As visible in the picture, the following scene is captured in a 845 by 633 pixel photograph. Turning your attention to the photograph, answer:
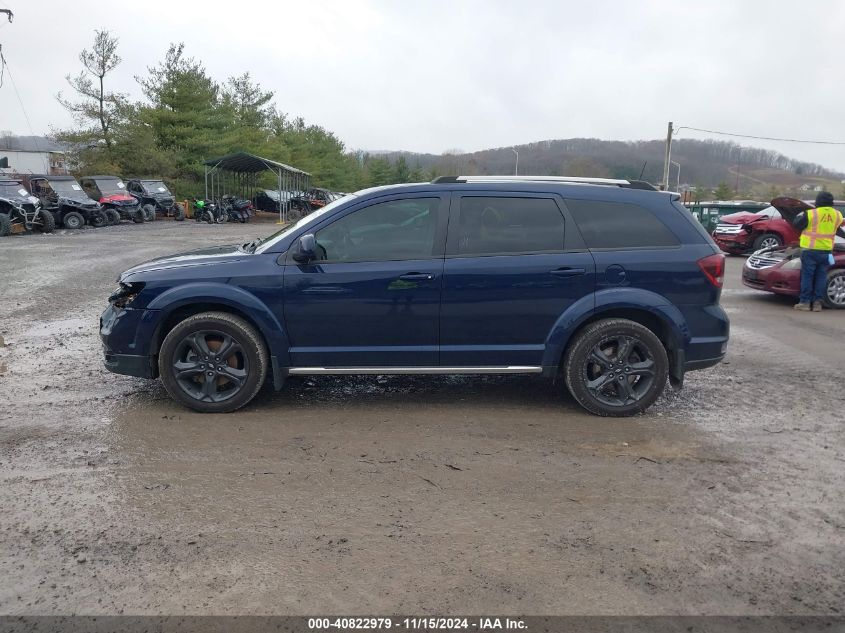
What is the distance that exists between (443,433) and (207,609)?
2.25 metres

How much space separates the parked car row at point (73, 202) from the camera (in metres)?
21.6

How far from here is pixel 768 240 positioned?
1742cm

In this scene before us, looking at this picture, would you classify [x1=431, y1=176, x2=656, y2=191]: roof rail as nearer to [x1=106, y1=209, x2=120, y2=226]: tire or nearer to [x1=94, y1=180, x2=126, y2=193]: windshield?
[x1=106, y1=209, x2=120, y2=226]: tire

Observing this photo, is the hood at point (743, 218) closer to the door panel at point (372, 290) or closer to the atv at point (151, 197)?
the door panel at point (372, 290)

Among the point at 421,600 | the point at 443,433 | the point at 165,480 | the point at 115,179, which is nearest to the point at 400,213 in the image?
the point at 443,433

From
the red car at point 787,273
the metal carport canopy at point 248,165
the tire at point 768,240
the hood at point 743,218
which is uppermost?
the metal carport canopy at point 248,165

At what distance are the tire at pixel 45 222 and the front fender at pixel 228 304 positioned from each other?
66.9 ft

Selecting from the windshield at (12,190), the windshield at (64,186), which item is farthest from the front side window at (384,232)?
the windshield at (64,186)

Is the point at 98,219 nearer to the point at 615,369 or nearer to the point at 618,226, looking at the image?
the point at 618,226

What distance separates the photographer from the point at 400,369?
5.10 m

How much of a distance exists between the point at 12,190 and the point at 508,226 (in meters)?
21.9

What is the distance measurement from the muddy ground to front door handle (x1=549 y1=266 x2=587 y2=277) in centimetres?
108

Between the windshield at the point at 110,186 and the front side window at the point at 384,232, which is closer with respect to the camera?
the front side window at the point at 384,232

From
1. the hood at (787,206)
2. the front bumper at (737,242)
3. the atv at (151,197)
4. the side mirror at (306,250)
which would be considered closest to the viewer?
the side mirror at (306,250)
